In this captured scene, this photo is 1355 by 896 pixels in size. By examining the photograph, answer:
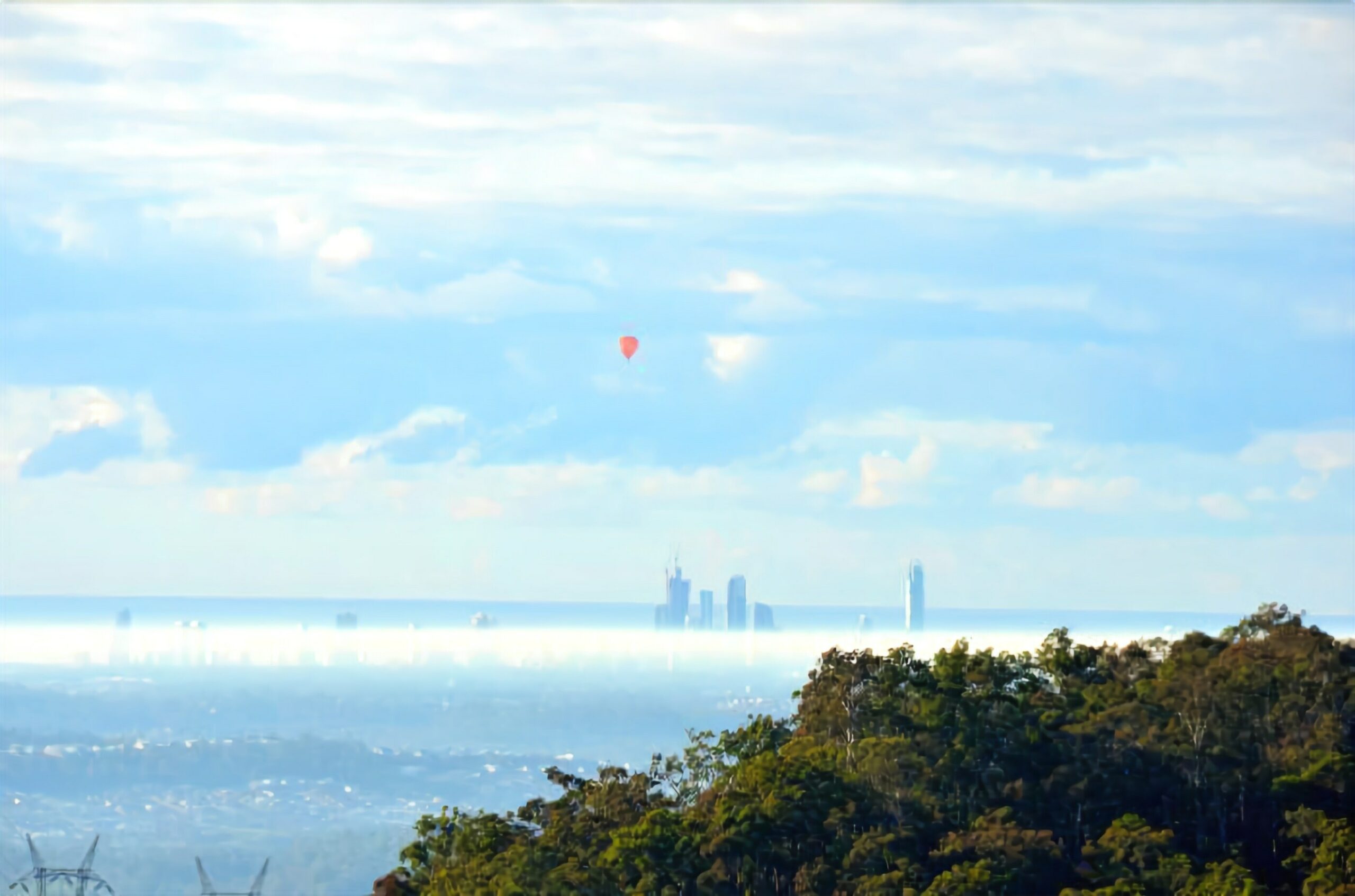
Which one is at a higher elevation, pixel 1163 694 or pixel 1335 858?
pixel 1163 694

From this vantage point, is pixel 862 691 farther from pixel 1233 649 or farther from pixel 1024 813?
pixel 1233 649

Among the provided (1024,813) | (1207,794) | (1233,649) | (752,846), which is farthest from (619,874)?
(1233,649)

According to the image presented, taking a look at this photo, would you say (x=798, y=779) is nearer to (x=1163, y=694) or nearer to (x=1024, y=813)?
(x=1024, y=813)

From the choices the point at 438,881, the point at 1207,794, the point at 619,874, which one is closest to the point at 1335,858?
the point at 1207,794

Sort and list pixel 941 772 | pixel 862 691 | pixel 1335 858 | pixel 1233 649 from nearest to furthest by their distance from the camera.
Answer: pixel 1335 858, pixel 941 772, pixel 862 691, pixel 1233 649

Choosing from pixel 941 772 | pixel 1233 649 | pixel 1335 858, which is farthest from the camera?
pixel 1233 649

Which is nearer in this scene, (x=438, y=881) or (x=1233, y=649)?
(x=438, y=881)
